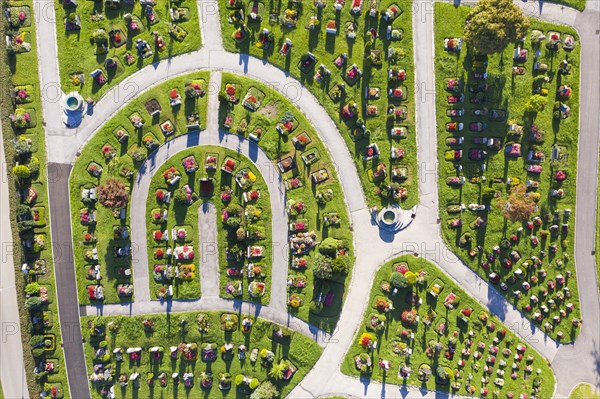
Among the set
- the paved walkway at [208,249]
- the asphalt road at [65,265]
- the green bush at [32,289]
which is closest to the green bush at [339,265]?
the paved walkway at [208,249]

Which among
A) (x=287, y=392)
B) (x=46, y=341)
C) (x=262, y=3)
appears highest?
(x=262, y=3)

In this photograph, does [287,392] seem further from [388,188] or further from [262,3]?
[262,3]

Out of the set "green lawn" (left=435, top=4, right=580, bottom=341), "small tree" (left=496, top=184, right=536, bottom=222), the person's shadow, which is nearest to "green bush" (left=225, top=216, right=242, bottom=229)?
Answer: the person's shadow

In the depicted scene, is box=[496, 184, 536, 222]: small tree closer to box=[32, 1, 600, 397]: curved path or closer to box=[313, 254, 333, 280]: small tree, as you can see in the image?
box=[32, 1, 600, 397]: curved path

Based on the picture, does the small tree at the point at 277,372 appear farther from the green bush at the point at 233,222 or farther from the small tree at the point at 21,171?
the small tree at the point at 21,171

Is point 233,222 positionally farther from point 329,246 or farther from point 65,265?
point 65,265

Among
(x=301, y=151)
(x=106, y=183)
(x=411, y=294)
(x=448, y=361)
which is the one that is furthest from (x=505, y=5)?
(x=106, y=183)
